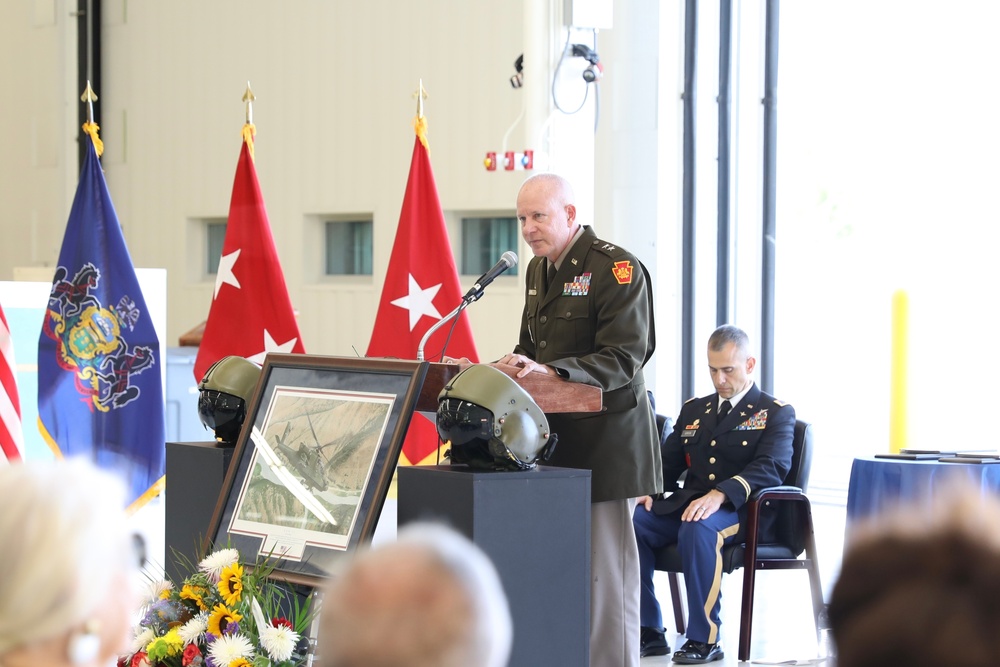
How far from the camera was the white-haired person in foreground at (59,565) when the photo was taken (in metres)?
1.00

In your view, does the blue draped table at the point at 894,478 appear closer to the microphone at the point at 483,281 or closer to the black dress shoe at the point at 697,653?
the black dress shoe at the point at 697,653

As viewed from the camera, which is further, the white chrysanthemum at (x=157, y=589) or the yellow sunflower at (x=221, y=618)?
the white chrysanthemum at (x=157, y=589)

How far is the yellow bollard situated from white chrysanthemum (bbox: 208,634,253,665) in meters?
4.11

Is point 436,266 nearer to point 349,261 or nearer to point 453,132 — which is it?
point 453,132

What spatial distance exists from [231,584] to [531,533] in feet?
1.86

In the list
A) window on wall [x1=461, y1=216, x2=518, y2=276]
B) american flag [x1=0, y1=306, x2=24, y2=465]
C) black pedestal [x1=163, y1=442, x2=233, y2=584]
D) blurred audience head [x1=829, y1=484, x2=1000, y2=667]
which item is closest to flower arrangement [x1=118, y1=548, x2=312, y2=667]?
black pedestal [x1=163, y1=442, x2=233, y2=584]

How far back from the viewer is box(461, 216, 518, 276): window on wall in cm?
852

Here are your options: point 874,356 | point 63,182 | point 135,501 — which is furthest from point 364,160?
point 135,501

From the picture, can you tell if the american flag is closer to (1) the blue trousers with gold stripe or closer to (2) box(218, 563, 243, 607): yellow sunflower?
(1) the blue trousers with gold stripe

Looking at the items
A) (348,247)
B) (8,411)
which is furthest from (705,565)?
(348,247)

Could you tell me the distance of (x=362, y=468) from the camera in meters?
2.61

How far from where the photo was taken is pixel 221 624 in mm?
2346

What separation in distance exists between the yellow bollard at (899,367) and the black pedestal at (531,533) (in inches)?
140

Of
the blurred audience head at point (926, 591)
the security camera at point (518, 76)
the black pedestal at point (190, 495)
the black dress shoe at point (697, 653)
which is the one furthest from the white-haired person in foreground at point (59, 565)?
the security camera at point (518, 76)
